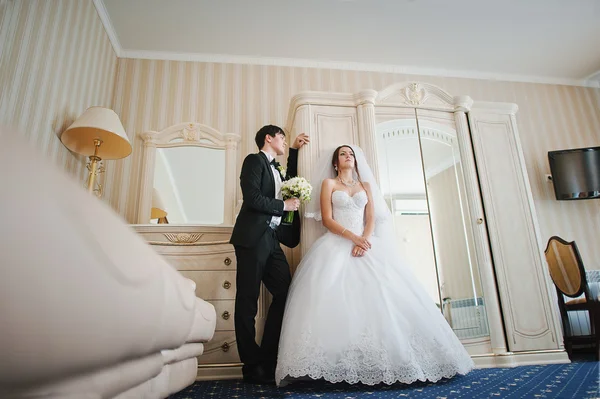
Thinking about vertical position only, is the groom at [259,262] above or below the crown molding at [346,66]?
below

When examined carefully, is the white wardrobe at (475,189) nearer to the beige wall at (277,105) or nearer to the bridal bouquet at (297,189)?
the bridal bouquet at (297,189)

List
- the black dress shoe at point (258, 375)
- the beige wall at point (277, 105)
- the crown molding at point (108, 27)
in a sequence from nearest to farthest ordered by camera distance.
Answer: the black dress shoe at point (258, 375), the crown molding at point (108, 27), the beige wall at point (277, 105)

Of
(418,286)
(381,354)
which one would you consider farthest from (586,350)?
(381,354)

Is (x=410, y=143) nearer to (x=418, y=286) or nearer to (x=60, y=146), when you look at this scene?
(x=418, y=286)

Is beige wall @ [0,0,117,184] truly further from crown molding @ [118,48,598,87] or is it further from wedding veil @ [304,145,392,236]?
wedding veil @ [304,145,392,236]

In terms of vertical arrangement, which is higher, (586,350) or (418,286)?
(418,286)

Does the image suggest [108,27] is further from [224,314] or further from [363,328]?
[363,328]

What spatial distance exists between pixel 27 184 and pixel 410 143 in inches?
130

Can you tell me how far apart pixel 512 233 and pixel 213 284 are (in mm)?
2556

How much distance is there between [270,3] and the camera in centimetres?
393

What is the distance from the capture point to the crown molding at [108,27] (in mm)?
3797

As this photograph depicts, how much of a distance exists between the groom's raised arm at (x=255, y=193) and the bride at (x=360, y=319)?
0.41m

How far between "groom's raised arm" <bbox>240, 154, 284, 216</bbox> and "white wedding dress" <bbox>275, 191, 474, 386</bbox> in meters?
0.47

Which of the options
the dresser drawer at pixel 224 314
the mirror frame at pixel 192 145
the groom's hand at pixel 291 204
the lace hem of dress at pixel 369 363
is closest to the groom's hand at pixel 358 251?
the groom's hand at pixel 291 204
